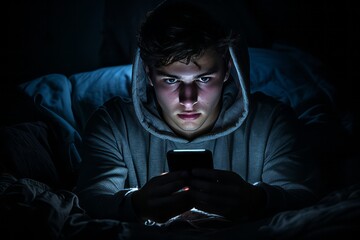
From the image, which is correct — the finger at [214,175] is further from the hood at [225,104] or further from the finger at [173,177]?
the hood at [225,104]

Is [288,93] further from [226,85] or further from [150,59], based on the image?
[150,59]

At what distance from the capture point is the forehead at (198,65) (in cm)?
178

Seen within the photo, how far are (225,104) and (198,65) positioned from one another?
297 mm

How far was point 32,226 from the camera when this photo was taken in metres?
1.40

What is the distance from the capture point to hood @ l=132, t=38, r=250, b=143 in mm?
1911

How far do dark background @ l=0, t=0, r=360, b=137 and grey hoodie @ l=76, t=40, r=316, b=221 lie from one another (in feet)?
3.92

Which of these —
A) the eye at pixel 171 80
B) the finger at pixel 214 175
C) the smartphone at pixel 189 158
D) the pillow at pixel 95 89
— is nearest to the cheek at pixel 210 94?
the eye at pixel 171 80

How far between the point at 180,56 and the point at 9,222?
833 mm

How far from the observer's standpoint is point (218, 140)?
6.49ft

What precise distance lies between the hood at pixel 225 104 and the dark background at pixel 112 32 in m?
1.12

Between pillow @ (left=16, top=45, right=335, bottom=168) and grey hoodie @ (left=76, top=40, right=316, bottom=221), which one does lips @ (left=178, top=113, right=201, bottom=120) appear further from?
pillow @ (left=16, top=45, right=335, bottom=168)

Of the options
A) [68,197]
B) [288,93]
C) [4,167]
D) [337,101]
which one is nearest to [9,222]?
[68,197]

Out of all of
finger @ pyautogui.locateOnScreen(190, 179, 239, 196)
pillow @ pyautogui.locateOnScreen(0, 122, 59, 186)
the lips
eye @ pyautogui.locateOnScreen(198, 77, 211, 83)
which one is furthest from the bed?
eye @ pyautogui.locateOnScreen(198, 77, 211, 83)

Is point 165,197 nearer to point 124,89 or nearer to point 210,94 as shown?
point 210,94
